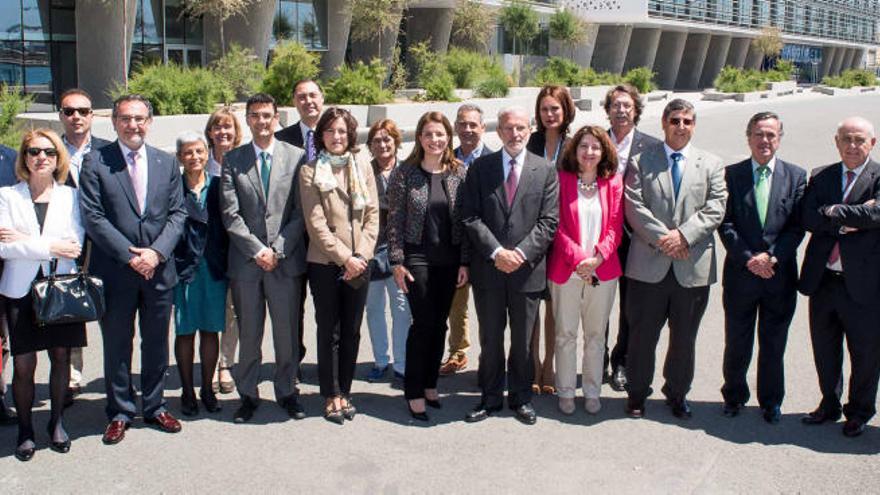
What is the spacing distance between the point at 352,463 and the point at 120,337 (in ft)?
5.40

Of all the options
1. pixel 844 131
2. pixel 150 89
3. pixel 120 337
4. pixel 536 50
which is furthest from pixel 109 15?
pixel 536 50

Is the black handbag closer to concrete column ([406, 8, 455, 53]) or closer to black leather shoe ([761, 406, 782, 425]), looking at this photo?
black leather shoe ([761, 406, 782, 425])

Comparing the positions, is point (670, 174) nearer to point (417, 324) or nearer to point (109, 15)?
point (417, 324)

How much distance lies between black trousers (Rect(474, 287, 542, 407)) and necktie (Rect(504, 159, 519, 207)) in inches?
22.9

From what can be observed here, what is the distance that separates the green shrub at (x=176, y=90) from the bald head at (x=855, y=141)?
50.1 ft

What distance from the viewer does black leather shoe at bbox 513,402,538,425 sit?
17.0ft

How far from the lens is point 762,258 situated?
5.03m

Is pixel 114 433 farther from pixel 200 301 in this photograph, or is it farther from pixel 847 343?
pixel 847 343

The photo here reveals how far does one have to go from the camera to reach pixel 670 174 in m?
5.21

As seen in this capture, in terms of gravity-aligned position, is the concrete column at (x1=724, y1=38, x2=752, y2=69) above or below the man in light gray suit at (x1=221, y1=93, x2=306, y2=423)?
above

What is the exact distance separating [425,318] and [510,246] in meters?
0.73

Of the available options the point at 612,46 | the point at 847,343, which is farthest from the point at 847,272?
the point at 612,46

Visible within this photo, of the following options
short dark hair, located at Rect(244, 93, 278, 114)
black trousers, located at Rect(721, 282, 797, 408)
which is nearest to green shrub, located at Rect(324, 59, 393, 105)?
short dark hair, located at Rect(244, 93, 278, 114)

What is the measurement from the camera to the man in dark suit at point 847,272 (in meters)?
4.86
